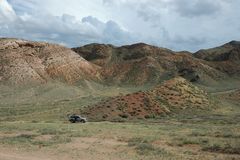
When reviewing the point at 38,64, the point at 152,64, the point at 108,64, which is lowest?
the point at 38,64

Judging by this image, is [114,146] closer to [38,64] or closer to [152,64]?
[38,64]

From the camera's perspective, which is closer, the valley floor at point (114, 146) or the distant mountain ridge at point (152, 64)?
the valley floor at point (114, 146)

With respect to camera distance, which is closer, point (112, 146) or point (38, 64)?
point (112, 146)

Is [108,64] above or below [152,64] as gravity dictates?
above

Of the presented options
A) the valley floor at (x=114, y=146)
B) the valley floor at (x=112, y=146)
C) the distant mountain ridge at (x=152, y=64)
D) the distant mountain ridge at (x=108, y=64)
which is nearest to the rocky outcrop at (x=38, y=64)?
the distant mountain ridge at (x=108, y=64)

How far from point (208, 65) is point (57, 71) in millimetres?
54988

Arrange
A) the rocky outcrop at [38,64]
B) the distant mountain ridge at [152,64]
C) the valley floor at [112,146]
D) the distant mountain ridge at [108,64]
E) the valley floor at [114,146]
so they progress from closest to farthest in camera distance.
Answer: the valley floor at [112,146], the valley floor at [114,146], the rocky outcrop at [38,64], the distant mountain ridge at [108,64], the distant mountain ridge at [152,64]

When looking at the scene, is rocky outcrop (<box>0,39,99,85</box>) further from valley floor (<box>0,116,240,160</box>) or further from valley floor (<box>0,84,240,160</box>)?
valley floor (<box>0,116,240,160</box>)

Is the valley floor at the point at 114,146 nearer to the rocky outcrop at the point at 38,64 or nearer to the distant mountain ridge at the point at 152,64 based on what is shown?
the rocky outcrop at the point at 38,64

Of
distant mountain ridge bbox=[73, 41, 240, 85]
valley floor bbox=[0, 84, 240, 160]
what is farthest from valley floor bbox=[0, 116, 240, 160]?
distant mountain ridge bbox=[73, 41, 240, 85]

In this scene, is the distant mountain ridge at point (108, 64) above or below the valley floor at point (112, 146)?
above

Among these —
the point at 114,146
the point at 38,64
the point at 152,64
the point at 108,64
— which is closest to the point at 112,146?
the point at 114,146

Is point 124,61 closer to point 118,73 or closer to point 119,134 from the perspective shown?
point 118,73

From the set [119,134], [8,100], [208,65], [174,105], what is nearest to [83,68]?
[8,100]
